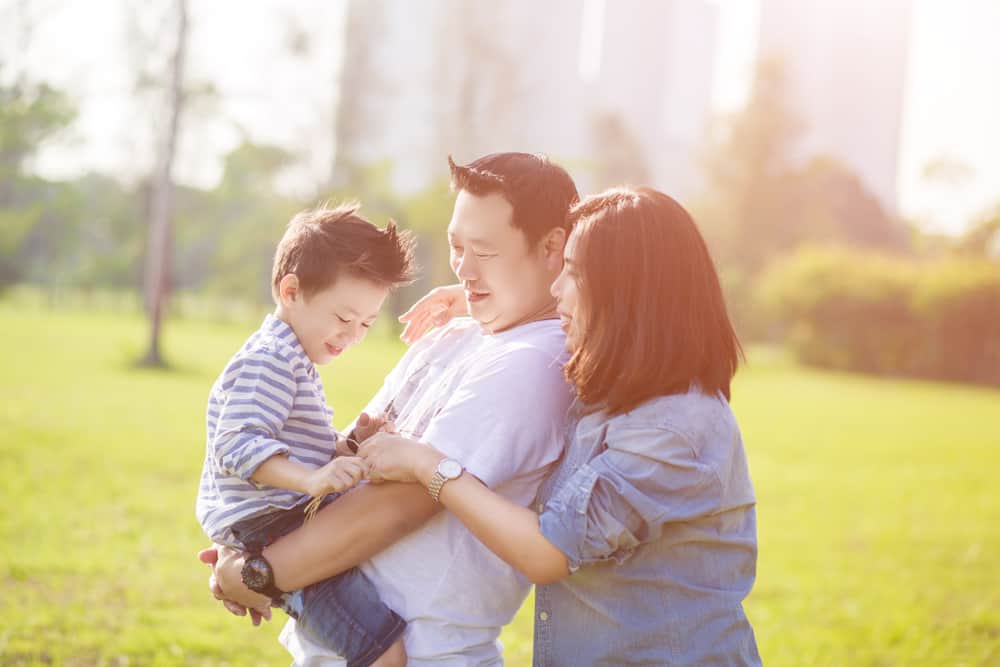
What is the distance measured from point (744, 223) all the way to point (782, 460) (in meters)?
32.7

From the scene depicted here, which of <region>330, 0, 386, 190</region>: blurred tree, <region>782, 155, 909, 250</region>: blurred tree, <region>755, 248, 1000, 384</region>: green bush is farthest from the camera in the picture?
<region>782, 155, 909, 250</region>: blurred tree

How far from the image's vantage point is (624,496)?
6.13 ft

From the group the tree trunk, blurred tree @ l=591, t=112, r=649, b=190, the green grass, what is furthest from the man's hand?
blurred tree @ l=591, t=112, r=649, b=190

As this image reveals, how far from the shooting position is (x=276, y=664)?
14.9ft

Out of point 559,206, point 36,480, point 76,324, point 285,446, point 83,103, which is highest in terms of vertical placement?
point 83,103

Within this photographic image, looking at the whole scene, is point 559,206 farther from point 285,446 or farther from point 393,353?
point 393,353

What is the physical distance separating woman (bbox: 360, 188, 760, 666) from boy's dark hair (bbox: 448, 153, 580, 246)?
258 mm

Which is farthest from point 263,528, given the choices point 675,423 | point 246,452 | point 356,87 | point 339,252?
point 356,87

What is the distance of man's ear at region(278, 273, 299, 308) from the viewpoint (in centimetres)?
230

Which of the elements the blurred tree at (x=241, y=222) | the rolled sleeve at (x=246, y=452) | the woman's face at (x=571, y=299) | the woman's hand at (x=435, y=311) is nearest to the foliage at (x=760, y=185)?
the blurred tree at (x=241, y=222)

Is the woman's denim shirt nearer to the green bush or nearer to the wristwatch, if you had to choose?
the wristwatch

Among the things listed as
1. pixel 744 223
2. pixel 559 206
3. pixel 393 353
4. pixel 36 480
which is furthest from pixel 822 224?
pixel 559 206

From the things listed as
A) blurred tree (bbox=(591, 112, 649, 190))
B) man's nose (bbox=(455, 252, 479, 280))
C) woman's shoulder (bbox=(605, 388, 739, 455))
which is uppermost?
blurred tree (bbox=(591, 112, 649, 190))

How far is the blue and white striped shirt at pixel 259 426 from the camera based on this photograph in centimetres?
206
